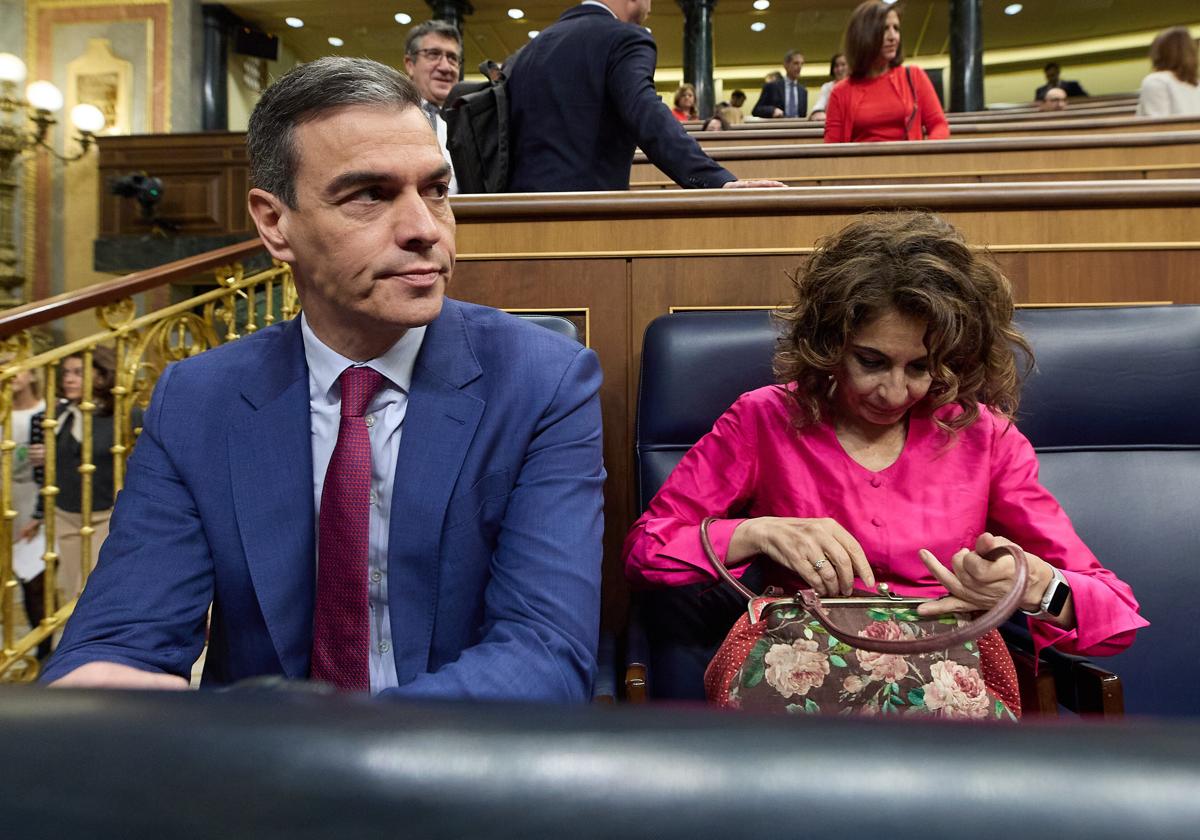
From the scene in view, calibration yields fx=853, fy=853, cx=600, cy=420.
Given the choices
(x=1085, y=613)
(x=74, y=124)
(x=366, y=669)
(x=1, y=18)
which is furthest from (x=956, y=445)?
(x=1, y=18)

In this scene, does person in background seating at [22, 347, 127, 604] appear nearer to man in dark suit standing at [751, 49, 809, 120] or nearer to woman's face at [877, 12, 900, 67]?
woman's face at [877, 12, 900, 67]

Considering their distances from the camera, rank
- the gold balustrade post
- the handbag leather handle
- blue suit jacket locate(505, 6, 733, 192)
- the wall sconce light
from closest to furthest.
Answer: the handbag leather handle, blue suit jacket locate(505, 6, 733, 192), the gold balustrade post, the wall sconce light

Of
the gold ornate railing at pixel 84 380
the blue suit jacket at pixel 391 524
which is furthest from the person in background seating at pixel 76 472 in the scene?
the blue suit jacket at pixel 391 524

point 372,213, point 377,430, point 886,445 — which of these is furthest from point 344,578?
point 886,445

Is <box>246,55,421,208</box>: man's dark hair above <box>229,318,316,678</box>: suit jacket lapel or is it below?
above

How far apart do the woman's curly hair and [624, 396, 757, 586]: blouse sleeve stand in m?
0.09

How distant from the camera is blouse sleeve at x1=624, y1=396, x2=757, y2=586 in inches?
43.6

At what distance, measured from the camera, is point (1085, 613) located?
989mm

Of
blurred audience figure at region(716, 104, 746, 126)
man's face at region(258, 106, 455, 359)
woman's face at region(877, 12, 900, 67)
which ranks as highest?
blurred audience figure at region(716, 104, 746, 126)

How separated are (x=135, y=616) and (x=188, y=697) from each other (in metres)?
0.75

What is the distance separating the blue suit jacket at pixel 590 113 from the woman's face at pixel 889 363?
933 mm

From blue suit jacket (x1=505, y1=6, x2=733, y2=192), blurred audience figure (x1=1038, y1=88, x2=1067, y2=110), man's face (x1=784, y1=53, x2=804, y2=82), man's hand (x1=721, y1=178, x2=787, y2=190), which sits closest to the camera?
man's hand (x1=721, y1=178, x2=787, y2=190)

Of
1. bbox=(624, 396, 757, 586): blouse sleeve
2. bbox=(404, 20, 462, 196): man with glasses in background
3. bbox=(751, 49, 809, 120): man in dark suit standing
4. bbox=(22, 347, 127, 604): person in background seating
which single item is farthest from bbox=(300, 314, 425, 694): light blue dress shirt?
bbox=(751, 49, 809, 120): man in dark suit standing

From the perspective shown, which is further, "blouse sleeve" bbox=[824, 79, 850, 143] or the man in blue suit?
"blouse sleeve" bbox=[824, 79, 850, 143]
